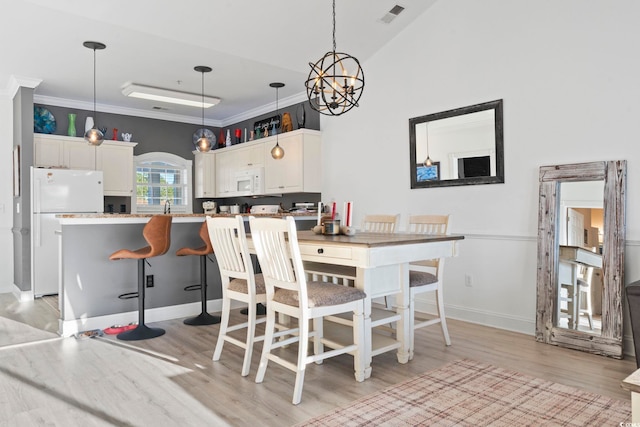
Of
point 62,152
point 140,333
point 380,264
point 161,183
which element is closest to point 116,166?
point 62,152

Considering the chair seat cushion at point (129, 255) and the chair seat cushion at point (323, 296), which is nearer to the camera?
the chair seat cushion at point (323, 296)

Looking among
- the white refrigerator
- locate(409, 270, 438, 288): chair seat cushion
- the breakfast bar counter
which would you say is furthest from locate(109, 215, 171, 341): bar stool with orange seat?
the white refrigerator

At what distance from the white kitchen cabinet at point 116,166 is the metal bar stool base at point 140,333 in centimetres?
342

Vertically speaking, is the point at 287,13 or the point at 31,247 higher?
the point at 287,13

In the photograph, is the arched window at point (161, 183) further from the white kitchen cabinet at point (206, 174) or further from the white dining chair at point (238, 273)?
the white dining chair at point (238, 273)

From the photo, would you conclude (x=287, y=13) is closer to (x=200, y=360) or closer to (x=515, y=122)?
(x=515, y=122)

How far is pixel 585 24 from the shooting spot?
3.54 metres

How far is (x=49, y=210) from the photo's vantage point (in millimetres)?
5668

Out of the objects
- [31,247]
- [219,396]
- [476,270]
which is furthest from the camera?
[31,247]

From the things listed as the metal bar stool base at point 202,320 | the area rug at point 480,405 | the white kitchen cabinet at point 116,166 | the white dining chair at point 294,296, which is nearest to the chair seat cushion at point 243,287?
the white dining chair at point 294,296

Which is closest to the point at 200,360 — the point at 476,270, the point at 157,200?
the point at 476,270

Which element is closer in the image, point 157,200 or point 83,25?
point 83,25

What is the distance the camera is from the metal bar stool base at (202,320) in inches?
166

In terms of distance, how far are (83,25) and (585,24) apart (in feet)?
14.0
